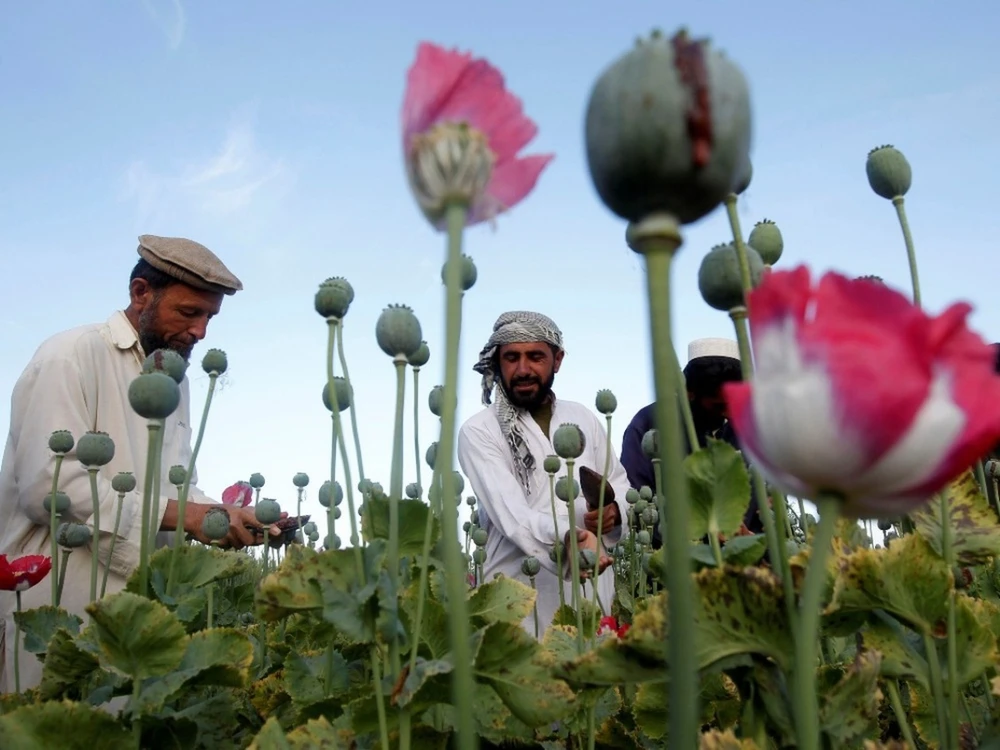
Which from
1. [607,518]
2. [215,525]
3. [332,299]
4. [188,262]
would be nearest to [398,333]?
[332,299]

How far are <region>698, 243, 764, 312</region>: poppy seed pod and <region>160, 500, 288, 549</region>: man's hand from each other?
166 centimetres

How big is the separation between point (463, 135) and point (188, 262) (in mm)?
2379

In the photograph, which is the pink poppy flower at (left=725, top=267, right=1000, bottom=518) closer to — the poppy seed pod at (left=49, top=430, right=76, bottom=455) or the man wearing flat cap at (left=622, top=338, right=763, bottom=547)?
the poppy seed pod at (left=49, top=430, right=76, bottom=455)

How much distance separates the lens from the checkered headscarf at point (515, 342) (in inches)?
135

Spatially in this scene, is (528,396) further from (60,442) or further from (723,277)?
(723,277)

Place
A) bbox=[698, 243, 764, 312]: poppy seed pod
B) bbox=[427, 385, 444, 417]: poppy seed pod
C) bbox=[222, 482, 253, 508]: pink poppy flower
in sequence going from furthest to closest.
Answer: bbox=[222, 482, 253, 508]: pink poppy flower → bbox=[427, 385, 444, 417]: poppy seed pod → bbox=[698, 243, 764, 312]: poppy seed pod

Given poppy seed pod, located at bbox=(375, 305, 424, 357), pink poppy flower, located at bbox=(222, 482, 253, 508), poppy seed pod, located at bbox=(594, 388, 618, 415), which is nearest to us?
poppy seed pod, located at bbox=(375, 305, 424, 357)

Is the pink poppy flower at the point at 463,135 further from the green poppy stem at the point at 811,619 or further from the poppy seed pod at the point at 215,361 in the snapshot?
the poppy seed pod at the point at 215,361

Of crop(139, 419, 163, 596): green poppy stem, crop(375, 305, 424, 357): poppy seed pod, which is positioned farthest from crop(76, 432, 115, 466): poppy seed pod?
crop(375, 305, 424, 357): poppy seed pod

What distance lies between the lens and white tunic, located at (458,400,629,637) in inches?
120

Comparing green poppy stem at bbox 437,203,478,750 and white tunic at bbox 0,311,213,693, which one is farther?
white tunic at bbox 0,311,213,693

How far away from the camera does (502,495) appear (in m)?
3.18

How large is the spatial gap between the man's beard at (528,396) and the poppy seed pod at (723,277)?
2710 millimetres

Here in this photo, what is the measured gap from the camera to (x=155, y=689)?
43.5 inches
